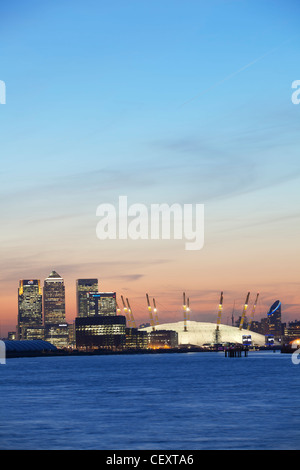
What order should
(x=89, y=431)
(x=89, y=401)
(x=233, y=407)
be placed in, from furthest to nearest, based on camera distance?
1. (x=89, y=401)
2. (x=233, y=407)
3. (x=89, y=431)

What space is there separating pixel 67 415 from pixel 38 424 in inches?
332

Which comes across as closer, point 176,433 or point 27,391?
point 176,433

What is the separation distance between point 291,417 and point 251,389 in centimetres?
4734

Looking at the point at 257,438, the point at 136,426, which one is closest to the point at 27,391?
the point at 136,426

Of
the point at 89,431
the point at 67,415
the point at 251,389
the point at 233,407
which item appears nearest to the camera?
the point at 89,431

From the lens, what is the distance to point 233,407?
87938mm

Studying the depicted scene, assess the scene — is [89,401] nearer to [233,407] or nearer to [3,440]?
[233,407]

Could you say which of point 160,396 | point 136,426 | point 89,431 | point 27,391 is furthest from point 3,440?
point 27,391

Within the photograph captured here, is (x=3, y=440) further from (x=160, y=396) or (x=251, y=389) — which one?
(x=251, y=389)

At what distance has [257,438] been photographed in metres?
60.4

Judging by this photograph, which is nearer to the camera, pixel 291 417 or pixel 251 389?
pixel 291 417
